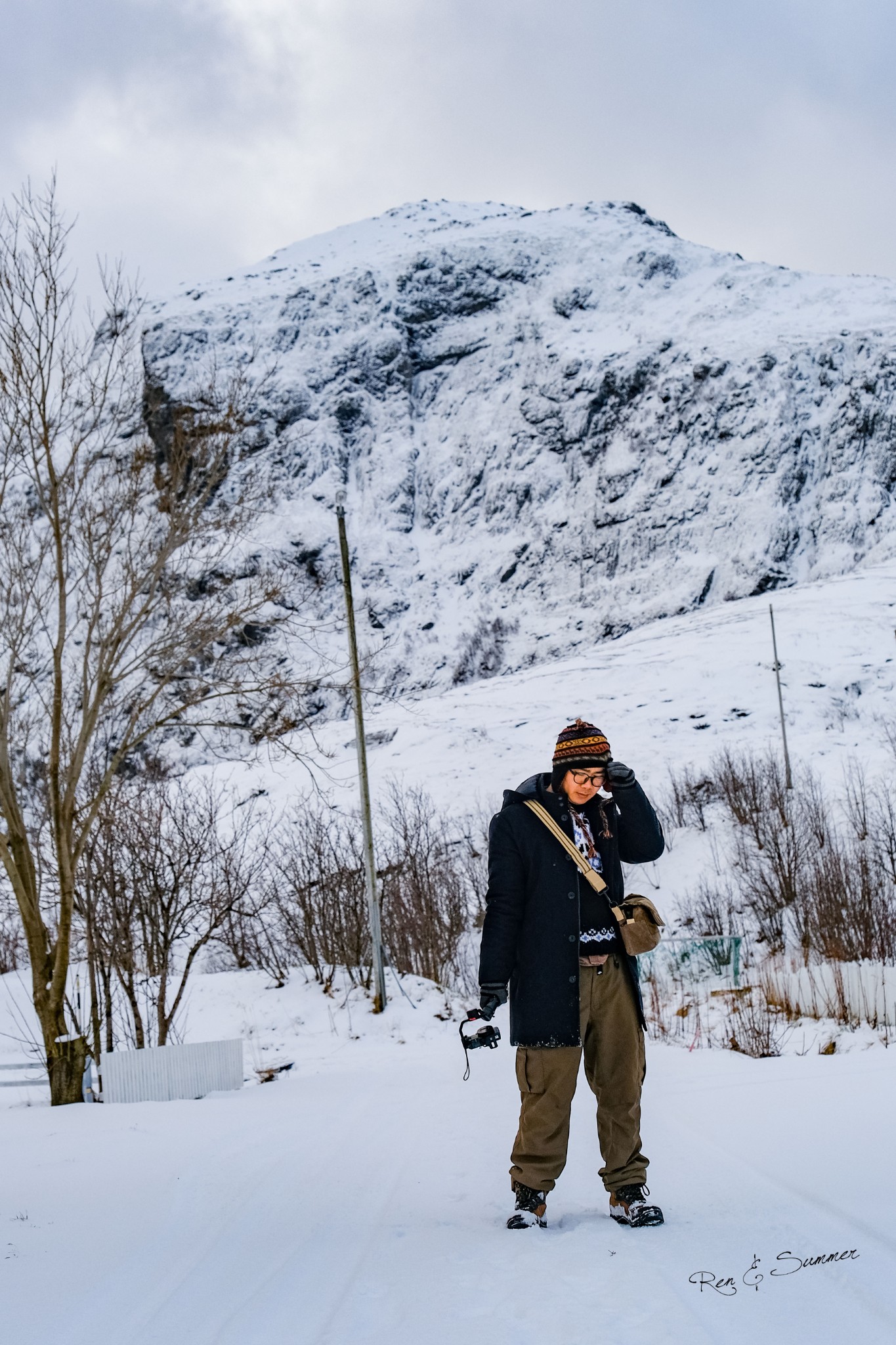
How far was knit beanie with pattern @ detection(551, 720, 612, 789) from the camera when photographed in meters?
3.92

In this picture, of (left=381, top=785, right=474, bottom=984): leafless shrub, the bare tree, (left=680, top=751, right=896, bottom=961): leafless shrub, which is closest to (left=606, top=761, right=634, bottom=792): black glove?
the bare tree

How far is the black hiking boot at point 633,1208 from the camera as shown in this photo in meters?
3.47

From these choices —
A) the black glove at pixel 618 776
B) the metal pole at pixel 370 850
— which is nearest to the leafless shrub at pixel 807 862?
the metal pole at pixel 370 850

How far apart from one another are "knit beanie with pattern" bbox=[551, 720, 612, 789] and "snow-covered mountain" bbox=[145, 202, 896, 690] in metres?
55.7

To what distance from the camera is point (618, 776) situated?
3.90 m

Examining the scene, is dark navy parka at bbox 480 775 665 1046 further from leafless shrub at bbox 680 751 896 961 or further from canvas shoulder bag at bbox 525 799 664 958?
leafless shrub at bbox 680 751 896 961

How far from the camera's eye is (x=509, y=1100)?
24.1 ft

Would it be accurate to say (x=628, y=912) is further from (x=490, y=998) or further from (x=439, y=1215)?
(x=439, y=1215)

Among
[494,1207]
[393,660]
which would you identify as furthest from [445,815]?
[393,660]

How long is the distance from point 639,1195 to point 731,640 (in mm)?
40851

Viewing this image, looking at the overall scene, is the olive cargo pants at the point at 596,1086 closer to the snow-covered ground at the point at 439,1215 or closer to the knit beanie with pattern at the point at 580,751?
the snow-covered ground at the point at 439,1215

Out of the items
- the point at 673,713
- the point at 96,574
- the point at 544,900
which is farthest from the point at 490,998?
the point at 673,713

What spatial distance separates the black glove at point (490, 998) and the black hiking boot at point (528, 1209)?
63 centimetres

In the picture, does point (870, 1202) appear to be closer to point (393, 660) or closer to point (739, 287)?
point (393, 660)
